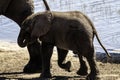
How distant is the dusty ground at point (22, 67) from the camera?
8508 mm

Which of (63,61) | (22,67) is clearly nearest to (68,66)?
(63,61)

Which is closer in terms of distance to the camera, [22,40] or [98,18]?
[22,40]

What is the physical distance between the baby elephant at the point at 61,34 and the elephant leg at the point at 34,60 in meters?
0.69

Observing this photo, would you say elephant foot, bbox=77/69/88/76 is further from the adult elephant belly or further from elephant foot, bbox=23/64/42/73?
the adult elephant belly

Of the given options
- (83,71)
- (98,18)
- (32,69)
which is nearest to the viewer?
(83,71)

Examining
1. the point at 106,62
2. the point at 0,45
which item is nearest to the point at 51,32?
the point at 106,62

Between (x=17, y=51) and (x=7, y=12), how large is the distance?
6.99 feet

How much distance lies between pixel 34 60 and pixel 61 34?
1336 millimetres

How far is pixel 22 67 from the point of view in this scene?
380 inches

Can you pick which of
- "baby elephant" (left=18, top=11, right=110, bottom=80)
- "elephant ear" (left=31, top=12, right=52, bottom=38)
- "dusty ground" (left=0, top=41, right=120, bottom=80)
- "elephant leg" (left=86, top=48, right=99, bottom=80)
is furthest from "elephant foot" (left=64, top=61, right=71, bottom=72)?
"elephant ear" (left=31, top=12, right=52, bottom=38)

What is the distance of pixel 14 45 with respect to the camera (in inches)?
476

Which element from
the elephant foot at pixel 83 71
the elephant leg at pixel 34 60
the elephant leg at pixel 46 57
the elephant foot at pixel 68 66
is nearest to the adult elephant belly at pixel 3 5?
the elephant leg at pixel 34 60

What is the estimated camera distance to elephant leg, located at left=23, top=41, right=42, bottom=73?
916 centimetres

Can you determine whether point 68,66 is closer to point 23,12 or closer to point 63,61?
point 63,61
